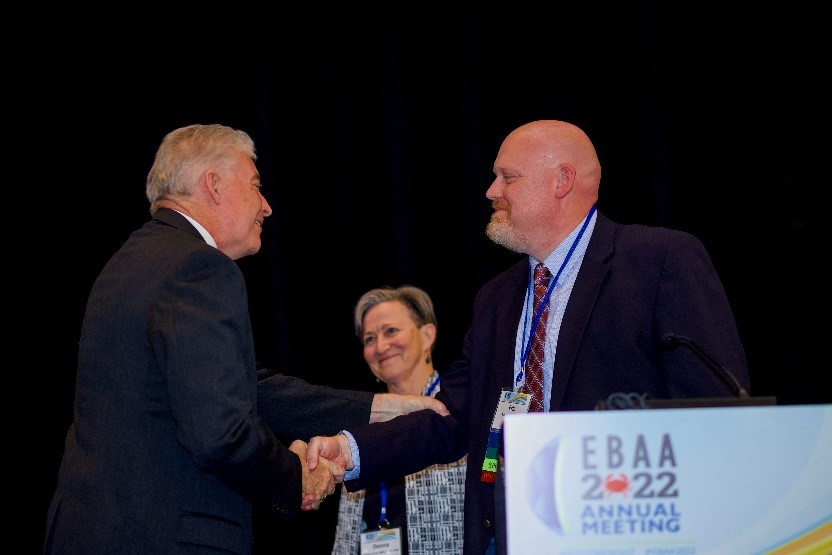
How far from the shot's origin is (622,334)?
2.64 m

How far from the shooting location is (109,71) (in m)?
4.62

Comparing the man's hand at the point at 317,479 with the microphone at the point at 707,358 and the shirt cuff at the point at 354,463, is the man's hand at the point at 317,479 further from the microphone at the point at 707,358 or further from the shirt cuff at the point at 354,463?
the microphone at the point at 707,358

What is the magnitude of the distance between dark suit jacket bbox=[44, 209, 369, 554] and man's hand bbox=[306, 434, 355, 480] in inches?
19.7

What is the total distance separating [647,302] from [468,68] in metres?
2.22

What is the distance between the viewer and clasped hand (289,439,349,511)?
2951mm

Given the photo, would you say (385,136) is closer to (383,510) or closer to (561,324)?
(383,510)

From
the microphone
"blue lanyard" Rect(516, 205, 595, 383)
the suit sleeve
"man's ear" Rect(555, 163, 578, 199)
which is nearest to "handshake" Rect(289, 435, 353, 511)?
the suit sleeve

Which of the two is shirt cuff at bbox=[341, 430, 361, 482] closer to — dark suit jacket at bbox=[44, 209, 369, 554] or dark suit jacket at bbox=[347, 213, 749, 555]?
dark suit jacket at bbox=[347, 213, 749, 555]

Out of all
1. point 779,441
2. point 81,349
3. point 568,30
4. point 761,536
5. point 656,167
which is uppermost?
point 568,30

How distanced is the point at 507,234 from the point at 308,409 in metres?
0.97

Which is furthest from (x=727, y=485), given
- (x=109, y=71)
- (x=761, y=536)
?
(x=109, y=71)

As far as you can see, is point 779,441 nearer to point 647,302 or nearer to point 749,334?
point 647,302

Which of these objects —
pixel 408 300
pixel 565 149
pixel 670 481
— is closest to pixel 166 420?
pixel 670 481

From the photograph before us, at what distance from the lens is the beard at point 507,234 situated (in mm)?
3104
